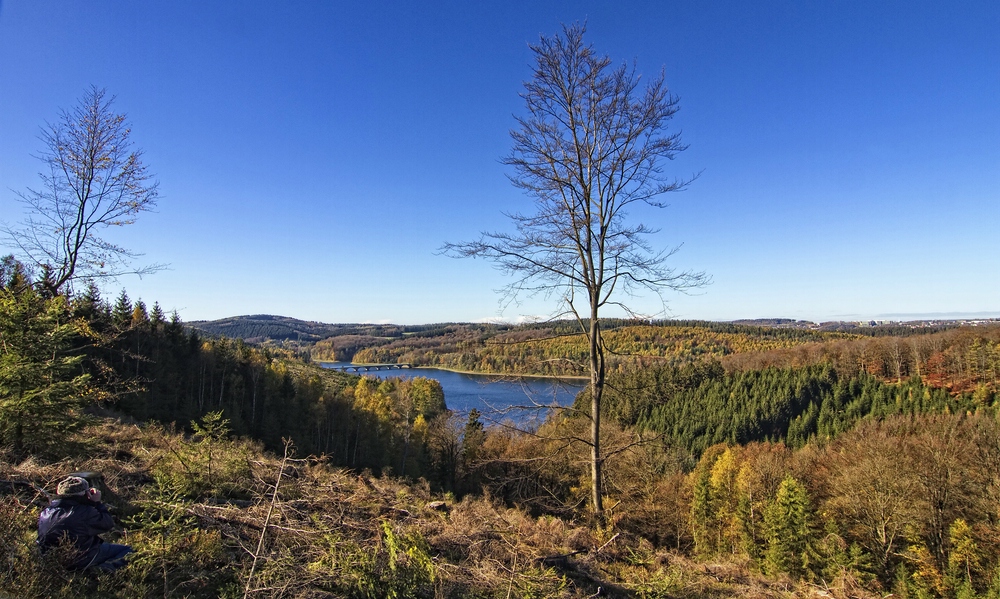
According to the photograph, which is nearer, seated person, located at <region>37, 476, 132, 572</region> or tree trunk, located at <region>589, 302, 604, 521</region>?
seated person, located at <region>37, 476, 132, 572</region>

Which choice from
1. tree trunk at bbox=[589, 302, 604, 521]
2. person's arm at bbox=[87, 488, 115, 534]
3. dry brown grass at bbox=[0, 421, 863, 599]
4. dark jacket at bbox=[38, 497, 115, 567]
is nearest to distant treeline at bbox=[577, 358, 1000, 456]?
tree trunk at bbox=[589, 302, 604, 521]

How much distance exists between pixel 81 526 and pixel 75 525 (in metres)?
0.04

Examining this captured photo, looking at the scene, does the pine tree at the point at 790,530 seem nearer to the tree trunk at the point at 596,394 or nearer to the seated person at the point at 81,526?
the tree trunk at the point at 596,394

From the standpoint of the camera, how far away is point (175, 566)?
9.41 feet

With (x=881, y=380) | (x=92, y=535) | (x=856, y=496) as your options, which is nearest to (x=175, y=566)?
(x=92, y=535)

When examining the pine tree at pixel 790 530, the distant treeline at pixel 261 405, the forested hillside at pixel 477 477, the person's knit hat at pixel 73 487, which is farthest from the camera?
the distant treeline at pixel 261 405

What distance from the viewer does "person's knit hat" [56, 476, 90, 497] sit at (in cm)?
292

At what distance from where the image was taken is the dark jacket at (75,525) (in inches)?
110

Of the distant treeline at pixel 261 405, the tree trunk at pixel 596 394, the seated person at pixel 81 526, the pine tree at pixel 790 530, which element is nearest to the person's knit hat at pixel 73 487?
the seated person at pixel 81 526

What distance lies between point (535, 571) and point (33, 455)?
19.5ft

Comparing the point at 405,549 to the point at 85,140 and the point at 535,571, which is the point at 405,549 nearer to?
the point at 535,571

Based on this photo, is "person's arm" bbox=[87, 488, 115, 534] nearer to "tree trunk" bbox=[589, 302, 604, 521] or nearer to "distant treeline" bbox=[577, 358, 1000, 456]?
"tree trunk" bbox=[589, 302, 604, 521]

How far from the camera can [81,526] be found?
2.93 meters

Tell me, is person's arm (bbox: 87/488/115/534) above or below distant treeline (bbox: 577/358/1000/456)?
above
